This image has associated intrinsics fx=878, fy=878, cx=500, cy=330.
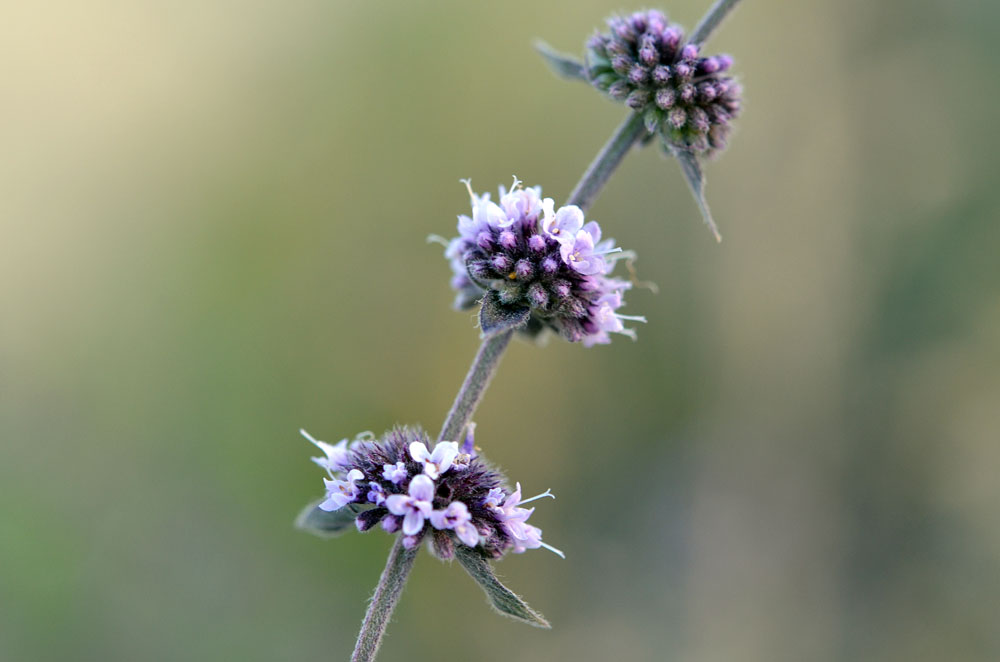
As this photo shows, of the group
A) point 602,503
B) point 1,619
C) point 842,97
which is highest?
point 842,97

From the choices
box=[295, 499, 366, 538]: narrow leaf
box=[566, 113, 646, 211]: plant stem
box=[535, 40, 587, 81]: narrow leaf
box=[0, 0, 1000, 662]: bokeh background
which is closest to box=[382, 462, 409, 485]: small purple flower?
box=[295, 499, 366, 538]: narrow leaf

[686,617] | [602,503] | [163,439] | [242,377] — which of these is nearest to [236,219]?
[242,377]

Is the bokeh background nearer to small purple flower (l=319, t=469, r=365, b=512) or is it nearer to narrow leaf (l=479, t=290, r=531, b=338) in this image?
small purple flower (l=319, t=469, r=365, b=512)

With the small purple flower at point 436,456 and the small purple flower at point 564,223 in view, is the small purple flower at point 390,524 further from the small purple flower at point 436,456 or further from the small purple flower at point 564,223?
the small purple flower at point 564,223

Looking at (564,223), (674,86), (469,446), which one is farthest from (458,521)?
(674,86)

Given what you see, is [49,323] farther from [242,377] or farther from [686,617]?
[686,617]

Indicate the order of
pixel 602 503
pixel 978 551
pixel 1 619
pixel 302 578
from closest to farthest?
pixel 1 619 → pixel 302 578 → pixel 978 551 → pixel 602 503
